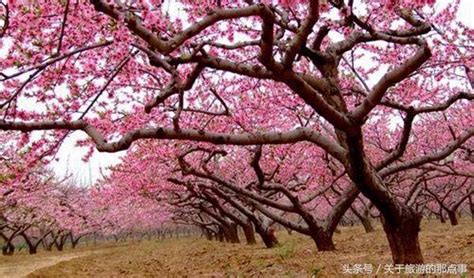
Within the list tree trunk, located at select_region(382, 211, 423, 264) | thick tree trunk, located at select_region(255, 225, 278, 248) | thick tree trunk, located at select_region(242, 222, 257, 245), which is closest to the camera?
tree trunk, located at select_region(382, 211, 423, 264)

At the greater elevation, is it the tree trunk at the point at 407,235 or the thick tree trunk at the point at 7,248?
the thick tree trunk at the point at 7,248

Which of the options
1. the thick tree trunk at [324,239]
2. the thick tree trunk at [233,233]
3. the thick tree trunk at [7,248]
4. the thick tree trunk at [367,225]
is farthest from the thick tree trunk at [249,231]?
the thick tree trunk at [7,248]

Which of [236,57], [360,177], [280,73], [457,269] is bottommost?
[457,269]

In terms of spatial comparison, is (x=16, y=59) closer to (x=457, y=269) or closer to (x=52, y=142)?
(x=52, y=142)

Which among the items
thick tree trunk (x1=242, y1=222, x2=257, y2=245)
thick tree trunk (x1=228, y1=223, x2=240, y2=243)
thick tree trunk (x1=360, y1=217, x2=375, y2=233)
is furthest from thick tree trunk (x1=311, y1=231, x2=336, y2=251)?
thick tree trunk (x1=228, y1=223, x2=240, y2=243)

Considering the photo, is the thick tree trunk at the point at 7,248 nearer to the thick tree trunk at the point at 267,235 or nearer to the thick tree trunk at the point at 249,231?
the thick tree trunk at the point at 249,231

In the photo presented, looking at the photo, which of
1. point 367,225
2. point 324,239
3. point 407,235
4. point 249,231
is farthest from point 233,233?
point 407,235

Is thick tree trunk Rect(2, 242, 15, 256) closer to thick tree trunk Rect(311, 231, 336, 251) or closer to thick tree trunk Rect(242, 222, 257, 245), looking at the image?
thick tree trunk Rect(242, 222, 257, 245)

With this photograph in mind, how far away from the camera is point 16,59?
7.21 meters

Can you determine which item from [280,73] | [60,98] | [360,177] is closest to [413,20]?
[360,177]

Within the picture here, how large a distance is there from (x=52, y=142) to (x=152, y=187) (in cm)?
1157

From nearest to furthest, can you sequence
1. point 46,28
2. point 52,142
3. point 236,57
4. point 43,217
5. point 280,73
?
1. point 280,73
2. point 46,28
3. point 52,142
4. point 236,57
5. point 43,217

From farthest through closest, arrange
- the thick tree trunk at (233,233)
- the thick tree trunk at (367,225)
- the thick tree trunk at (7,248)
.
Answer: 1. the thick tree trunk at (7,248)
2. the thick tree trunk at (233,233)
3. the thick tree trunk at (367,225)

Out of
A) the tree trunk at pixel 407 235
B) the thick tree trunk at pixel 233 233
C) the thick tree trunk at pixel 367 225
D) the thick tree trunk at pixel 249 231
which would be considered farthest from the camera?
the thick tree trunk at pixel 233 233
